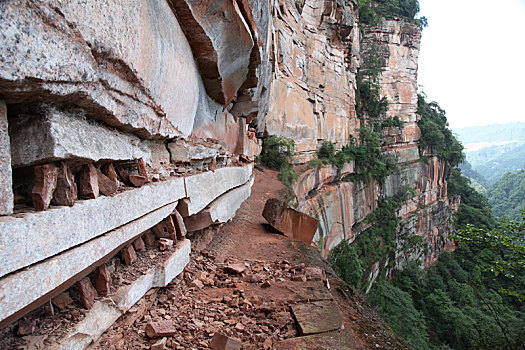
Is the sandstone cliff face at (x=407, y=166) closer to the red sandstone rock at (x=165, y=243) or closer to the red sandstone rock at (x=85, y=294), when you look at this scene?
the red sandstone rock at (x=165, y=243)

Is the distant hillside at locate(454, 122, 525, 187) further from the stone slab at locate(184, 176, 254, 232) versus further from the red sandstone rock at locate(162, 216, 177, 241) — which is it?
the red sandstone rock at locate(162, 216, 177, 241)

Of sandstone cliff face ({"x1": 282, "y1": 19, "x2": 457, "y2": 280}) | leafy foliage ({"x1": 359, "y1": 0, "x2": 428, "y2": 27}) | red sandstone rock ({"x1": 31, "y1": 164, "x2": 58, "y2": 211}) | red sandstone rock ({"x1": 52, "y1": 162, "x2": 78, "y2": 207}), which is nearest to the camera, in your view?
red sandstone rock ({"x1": 31, "y1": 164, "x2": 58, "y2": 211})

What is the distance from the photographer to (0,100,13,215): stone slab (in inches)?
48.4


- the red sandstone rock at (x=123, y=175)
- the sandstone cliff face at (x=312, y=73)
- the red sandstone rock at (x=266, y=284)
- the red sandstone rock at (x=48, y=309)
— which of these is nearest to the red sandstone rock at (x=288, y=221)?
the red sandstone rock at (x=266, y=284)

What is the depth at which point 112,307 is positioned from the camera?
1812mm

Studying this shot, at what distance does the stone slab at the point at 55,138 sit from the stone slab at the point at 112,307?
0.83m

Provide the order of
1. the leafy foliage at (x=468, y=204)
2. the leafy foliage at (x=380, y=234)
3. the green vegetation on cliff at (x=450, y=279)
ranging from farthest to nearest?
1. the leafy foliage at (x=468, y=204)
2. the leafy foliage at (x=380, y=234)
3. the green vegetation on cliff at (x=450, y=279)

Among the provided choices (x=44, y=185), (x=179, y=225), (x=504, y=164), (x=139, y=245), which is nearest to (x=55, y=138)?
(x=44, y=185)

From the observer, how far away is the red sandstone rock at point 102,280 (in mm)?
1840

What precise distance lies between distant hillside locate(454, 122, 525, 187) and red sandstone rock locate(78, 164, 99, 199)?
10225 cm

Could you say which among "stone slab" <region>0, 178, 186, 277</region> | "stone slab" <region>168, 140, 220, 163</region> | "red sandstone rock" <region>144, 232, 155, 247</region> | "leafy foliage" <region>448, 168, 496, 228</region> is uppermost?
"stone slab" <region>168, 140, 220, 163</region>

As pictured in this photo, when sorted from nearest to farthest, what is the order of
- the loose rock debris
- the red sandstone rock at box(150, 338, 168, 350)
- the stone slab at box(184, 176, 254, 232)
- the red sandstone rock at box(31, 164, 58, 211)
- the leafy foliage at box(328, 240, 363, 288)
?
the red sandstone rock at box(31, 164, 58, 211)
the red sandstone rock at box(150, 338, 168, 350)
the loose rock debris
the stone slab at box(184, 176, 254, 232)
the leafy foliage at box(328, 240, 363, 288)

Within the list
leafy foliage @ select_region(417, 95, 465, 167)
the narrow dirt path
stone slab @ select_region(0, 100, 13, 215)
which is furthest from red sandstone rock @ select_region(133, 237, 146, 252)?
leafy foliage @ select_region(417, 95, 465, 167)

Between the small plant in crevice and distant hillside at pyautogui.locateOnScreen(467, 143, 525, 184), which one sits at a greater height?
the small plant in crevice
